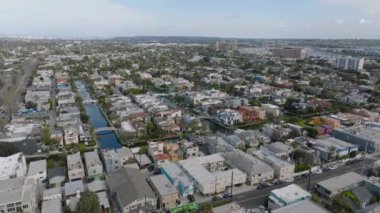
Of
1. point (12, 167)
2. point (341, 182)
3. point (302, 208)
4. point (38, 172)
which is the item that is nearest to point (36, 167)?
point (38, 172)

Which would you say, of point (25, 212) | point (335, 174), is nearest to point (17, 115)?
point (25, 212)

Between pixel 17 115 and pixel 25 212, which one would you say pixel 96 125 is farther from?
pixel 25 212

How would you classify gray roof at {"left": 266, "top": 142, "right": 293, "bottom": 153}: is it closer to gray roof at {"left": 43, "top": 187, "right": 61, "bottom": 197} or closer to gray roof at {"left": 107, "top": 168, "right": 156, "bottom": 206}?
gray roof at {"left": 107, "top": 168, "right": 156, "bottom": 206}

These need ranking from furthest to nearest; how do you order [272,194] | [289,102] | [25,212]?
[289,102]
[272,194]
[25,212]

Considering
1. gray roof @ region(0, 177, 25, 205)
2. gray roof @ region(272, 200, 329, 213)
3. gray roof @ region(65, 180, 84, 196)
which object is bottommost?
gray roof @ region(65, 180, 84, 196)

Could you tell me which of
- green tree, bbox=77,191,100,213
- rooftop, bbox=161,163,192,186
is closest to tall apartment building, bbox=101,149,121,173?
rooftop, bbox=161,163,192,186

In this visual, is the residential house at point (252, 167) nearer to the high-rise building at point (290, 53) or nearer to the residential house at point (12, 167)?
the residential house at point (12, 167)
